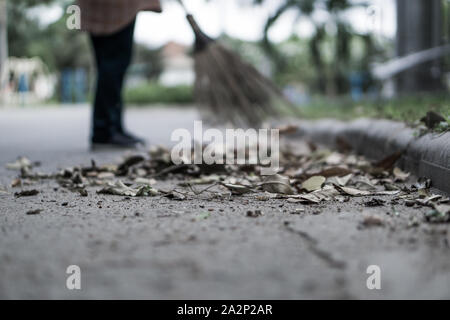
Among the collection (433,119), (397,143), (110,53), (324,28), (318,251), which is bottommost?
(318,251)

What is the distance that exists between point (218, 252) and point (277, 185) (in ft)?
2.65

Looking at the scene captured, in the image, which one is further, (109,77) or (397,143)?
(109,77)

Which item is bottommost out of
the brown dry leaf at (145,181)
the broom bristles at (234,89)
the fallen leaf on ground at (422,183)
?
the brown dry leaf at (145,181)

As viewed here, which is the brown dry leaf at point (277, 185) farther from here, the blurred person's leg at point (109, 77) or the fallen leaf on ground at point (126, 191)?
the blurred person's leg at point (109, 77)

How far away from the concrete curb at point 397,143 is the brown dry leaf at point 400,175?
0.03 meters

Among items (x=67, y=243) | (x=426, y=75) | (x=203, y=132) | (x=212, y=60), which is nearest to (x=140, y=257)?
(x=67, y=243)

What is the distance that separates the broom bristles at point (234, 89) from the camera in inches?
151

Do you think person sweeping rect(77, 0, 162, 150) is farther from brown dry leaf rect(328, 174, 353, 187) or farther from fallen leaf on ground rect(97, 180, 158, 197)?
brown dry leaf rect(328, 174, 353, 187)

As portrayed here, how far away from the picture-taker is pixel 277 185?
2.05 meters

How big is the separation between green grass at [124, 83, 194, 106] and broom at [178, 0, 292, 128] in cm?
1294

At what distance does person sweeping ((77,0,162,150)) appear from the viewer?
11.3 ft

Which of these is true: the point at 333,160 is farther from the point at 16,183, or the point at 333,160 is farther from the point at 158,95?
the point at 158,95

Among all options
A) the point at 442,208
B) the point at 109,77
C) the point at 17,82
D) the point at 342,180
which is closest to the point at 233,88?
the point at 109,77

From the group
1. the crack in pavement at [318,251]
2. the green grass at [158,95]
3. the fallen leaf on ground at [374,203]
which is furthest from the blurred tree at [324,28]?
the crack in pavement at [318,251]
